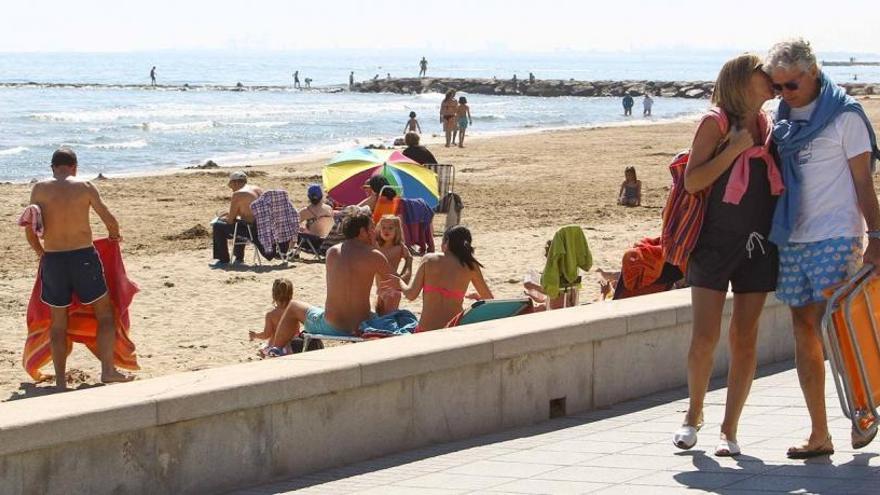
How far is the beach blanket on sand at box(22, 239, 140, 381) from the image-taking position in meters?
8.18

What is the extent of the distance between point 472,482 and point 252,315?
6294mm

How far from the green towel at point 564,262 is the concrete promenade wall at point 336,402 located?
1926 mm

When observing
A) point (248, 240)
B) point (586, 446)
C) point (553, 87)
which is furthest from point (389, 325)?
point (553, 87)

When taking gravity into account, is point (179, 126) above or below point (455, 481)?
below

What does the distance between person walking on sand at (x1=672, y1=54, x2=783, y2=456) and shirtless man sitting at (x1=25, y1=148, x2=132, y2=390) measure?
4.04 metres

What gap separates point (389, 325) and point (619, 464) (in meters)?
3.46

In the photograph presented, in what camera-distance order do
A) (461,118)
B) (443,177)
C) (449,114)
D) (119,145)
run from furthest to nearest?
(119,145)
(461,118)
(449,114)
(443,177)

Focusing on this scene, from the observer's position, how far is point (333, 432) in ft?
17.0

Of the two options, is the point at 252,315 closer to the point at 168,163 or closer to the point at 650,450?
the point at 650,450

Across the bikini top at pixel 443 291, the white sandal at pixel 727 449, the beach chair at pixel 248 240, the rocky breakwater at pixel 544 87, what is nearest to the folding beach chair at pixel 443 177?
the beach chair at pixel 248 240

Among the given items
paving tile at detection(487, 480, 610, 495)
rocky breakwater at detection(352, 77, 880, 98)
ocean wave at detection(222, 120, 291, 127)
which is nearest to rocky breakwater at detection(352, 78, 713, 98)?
rocky breakwater at detection(352, 77, 880, 98)

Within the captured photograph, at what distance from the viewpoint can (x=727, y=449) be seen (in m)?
5.04

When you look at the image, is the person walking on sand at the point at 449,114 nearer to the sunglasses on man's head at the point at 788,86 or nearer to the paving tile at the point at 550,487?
the sunglasses on man's head at the point at 788,86

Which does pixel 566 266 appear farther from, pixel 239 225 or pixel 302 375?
pixel 239 225
